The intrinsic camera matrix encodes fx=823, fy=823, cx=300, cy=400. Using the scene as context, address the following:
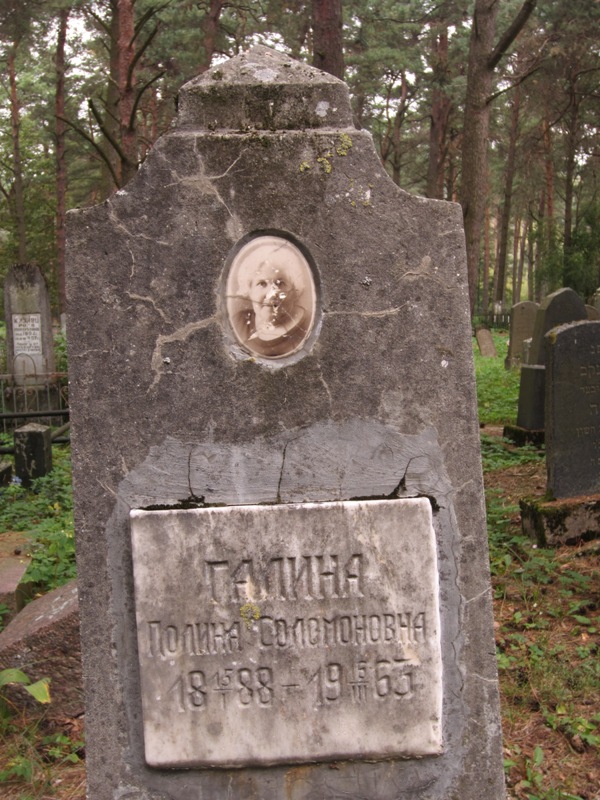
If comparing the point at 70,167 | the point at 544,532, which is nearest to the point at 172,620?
the point at 544,532

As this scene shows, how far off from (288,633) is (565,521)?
13.7ft

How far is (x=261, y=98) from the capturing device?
2.15 m

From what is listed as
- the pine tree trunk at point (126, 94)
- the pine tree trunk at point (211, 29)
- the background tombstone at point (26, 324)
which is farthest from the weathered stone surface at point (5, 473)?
the pine tree trunk at point (211, 29)

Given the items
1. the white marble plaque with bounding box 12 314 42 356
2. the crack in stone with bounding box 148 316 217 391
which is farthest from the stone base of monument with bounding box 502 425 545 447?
the white marble plaque with bounding box 12 314 42 356

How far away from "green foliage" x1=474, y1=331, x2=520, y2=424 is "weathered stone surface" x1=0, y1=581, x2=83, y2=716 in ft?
20.6

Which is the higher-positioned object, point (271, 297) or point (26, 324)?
point (271, 297)

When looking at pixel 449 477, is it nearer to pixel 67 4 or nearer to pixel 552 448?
pixel 552 448

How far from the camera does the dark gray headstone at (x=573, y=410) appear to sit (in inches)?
240

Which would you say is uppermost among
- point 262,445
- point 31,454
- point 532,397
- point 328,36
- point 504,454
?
point 328,36

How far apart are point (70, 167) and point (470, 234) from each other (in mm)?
22748

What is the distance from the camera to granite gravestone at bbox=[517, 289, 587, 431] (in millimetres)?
9250

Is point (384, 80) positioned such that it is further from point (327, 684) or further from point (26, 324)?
point (327, 684)

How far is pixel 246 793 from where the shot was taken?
7.16ft

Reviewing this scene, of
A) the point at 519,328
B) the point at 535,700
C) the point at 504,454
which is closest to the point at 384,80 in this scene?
the point at 519,328
